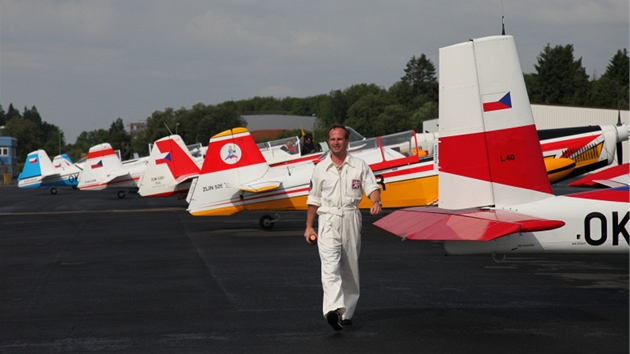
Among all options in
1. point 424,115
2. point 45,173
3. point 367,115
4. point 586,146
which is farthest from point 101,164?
point 367,115

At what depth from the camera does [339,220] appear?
251 inches

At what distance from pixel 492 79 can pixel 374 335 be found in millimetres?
2459

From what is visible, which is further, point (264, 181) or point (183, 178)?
point (183, 178)

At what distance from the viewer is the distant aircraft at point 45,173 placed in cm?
4225

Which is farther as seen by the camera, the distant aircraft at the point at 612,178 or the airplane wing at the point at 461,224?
the distant aircraft at the point at 612,178

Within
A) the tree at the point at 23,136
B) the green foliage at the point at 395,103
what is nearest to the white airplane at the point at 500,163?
the green foliage at the point at 395,103

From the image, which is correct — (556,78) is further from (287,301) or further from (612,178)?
(287,301)

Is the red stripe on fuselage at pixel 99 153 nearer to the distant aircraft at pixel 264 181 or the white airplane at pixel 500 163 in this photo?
the distant aircraft at pixel 264 181

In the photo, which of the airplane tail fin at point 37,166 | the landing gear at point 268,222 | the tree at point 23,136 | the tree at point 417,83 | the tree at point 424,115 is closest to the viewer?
the landing gear at point 268,222

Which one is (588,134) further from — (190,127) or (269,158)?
(190,127)

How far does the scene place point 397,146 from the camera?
16.1m

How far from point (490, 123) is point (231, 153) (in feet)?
30.7

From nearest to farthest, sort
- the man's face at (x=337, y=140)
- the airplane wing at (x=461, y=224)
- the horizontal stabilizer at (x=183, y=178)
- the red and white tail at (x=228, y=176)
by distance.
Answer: the airplane wing at (x=461, y=224)
the man's face at (x=337, y=140)
the red and white tail at (x=228, y=176)
the horizontal stabilizer at (x=183, y=178)

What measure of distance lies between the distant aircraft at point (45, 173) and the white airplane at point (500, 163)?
124 feet
